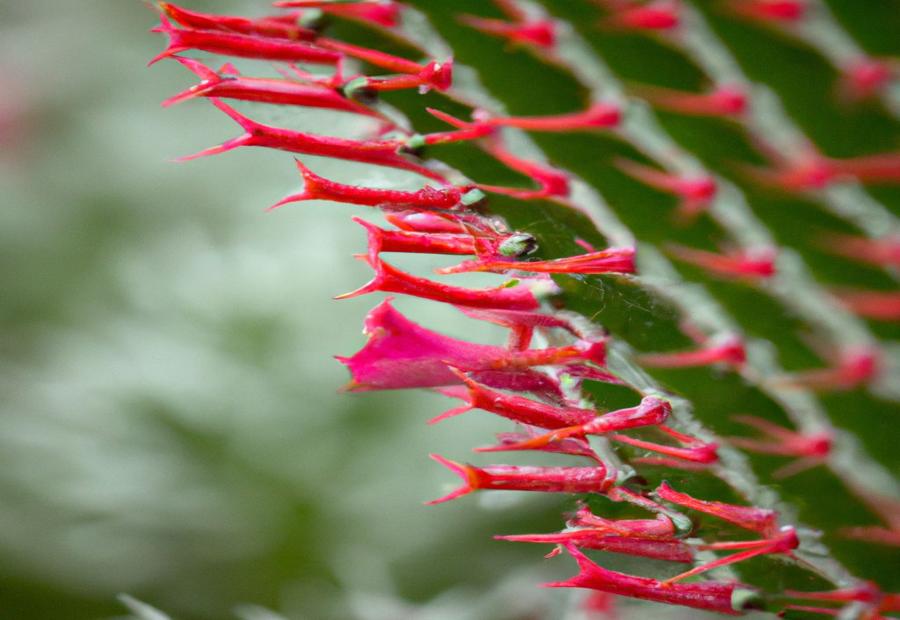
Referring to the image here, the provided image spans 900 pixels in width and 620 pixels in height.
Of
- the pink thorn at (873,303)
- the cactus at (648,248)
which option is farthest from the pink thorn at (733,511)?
the pink thorn at (873,303)

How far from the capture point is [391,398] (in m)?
1.21

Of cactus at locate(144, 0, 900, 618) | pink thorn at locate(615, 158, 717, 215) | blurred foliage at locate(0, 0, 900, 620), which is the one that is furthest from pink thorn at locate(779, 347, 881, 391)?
blurred foliage at locate(0, 0, 900, 620)

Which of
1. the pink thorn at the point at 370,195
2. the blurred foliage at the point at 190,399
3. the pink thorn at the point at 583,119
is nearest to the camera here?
the pink thorn at the point at 370,195

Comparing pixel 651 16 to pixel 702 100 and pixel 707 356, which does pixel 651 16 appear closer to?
pixel 702 100

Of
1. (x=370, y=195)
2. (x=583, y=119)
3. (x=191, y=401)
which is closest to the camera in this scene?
(x=370, y=195)

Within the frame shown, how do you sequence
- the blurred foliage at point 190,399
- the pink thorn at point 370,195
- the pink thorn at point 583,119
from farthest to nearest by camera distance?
the blurred foliage at point 190,399 → the pink thorn at point 583,119 → the pink thorn at point 370,195

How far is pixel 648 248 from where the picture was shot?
49 centimetres

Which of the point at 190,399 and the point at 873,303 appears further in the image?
the point at 190,399

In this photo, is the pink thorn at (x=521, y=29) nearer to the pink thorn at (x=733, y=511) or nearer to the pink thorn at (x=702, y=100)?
the pink thorn at (x=702, y=100)

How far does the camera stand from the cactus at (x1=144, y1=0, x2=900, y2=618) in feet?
1.33

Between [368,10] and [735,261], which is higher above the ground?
[368,10]

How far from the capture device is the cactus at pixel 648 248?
0.40 metres

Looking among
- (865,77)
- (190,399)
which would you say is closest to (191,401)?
(190,399)

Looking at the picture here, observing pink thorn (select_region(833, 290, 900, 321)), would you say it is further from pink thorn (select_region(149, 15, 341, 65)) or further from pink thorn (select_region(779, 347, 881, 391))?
pink thorn (select_region(149, 15, 341, 65))
